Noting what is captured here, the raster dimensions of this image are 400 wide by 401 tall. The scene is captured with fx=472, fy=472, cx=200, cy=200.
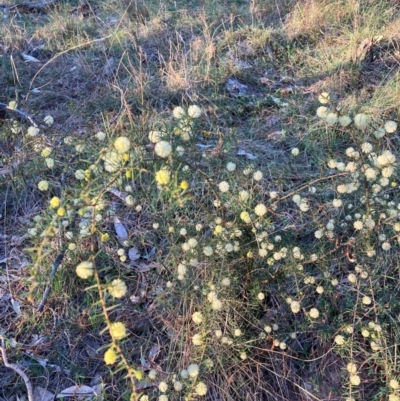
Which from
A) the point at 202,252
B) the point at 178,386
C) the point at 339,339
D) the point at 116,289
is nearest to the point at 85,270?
the point at 116,289

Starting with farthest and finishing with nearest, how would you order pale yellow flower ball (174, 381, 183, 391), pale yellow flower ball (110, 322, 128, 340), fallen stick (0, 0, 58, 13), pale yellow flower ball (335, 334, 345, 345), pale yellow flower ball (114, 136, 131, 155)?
fallen stick (0, 0, 58, 13), pale yellow flower ball (335, 334, 345, 345), pale yellow flower ball (174, 381, 183, 391), pale yellow flower ball (114, 136, 131, 155), pale yellow flower ball (110, 322, 128, 340)

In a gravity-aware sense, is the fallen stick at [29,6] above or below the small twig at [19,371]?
above

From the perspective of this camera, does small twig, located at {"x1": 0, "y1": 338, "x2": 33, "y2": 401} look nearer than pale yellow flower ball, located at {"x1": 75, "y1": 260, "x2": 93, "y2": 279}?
No

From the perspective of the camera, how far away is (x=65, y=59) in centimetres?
419

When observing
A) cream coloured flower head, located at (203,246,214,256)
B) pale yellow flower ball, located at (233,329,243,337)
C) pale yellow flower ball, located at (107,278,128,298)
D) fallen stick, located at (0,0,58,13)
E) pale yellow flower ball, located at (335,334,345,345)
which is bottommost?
pale yellow flower ball, located at (335,334,345,345)

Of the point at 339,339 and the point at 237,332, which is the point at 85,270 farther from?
the point at 339,339

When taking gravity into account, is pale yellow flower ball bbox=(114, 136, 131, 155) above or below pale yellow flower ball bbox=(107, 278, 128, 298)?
above

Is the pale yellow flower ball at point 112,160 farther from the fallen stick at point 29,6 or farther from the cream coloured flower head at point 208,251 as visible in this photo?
the fallen stick at point 29,6

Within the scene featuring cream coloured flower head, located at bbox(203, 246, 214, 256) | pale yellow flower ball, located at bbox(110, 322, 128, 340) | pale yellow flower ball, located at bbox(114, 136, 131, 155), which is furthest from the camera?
cream coloured flower head, located at bbox(203, 246, 214, 256)

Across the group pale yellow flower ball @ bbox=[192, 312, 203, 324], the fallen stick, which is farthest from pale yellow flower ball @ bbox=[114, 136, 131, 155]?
the fallen stick

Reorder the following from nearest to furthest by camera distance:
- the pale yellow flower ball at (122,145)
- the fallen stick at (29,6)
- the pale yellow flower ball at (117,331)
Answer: the pale yellow flower ball at (117,331) < the pale yellow flower ball at (122,145) < the fallen stick at (29,6)

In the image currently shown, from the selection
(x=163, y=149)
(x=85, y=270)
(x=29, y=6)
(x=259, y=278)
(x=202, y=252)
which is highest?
(x=163, y=149)

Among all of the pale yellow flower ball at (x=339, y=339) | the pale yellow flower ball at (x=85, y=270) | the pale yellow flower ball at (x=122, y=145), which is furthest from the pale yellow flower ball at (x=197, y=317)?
the pale yellow flower ball at (x=122, y=145)

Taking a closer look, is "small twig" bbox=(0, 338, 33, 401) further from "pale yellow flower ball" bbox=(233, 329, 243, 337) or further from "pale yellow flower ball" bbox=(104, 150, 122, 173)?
"pale yellow flower ball" bbox=(104, 150, 122, 173)
